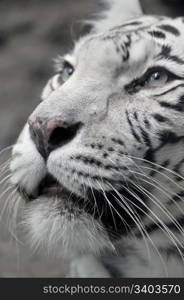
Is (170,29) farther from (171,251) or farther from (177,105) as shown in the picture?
(171,251)

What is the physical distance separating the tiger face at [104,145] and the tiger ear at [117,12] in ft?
0.87

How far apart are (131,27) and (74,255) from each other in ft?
1.36

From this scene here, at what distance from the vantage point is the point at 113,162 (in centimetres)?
82

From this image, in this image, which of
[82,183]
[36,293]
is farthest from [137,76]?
[36,293]

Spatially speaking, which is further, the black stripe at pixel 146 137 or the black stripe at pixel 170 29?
the black stripe at pixel 170 29

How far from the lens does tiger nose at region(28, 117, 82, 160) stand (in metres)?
0.81

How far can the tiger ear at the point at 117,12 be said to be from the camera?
48.8 inches

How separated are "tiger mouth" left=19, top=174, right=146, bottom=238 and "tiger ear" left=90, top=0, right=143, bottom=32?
474 millimetres

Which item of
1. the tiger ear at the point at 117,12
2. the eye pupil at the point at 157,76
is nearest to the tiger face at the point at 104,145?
the eye pupil at the point at 157,76

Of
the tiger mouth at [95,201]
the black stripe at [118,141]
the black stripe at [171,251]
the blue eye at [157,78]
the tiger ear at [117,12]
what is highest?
the tiger ear at [117,12]

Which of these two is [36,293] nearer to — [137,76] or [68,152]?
[68,152]

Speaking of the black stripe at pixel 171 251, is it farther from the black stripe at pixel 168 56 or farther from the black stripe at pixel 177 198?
the black stripe at pixel 168 56

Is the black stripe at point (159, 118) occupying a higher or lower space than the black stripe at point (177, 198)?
higher

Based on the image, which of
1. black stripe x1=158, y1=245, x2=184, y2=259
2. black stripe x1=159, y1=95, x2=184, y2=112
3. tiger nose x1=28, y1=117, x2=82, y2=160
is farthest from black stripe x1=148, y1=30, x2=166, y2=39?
black stripe x1=158, y1=245, x2=184, y2=259
